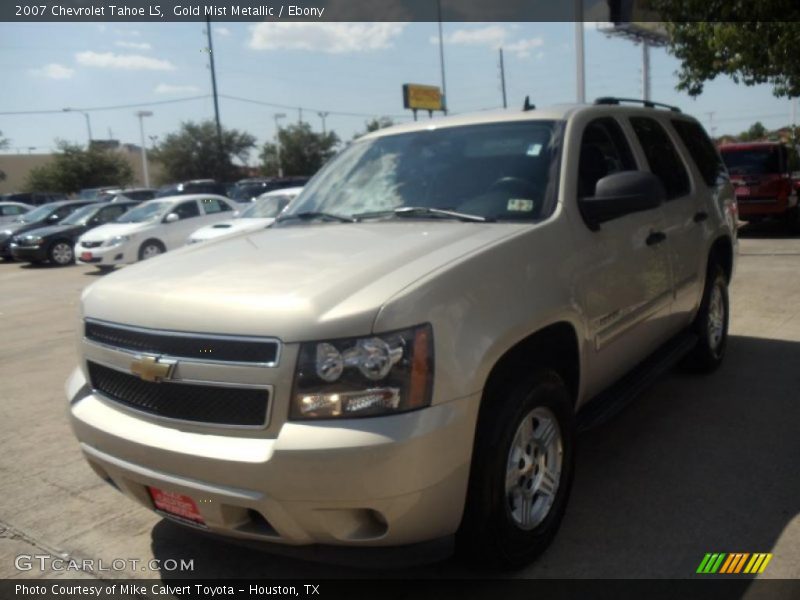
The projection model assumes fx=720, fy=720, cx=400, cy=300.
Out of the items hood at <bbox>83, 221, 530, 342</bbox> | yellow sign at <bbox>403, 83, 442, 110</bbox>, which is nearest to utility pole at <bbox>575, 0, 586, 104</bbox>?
hood at <bbox>83, 221, 530, 342</bbox>

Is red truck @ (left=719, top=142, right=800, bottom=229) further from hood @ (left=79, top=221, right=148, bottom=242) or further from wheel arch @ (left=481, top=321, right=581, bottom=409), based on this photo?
wheel arch @ (left=481, top=321, right=581, bottom=409)

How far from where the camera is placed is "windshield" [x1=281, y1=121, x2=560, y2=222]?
11.4 ft

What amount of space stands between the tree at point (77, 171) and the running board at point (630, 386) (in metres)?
51.4

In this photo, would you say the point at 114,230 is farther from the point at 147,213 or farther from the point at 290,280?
the point at 290,280

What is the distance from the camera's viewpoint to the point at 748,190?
47.8 feet

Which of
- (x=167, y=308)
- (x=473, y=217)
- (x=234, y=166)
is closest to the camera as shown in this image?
(x=167, y=308)

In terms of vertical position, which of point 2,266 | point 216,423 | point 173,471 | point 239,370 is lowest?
point 2,266

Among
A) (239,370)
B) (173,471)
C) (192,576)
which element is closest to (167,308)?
(239,370)

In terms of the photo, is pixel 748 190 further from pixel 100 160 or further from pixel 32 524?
pixel 100 160

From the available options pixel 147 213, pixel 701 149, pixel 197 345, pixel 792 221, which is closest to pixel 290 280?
pixel 197 345

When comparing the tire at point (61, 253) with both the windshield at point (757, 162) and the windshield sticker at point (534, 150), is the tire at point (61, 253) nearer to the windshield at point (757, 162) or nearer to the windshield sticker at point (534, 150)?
the windshield at point (757, 162)

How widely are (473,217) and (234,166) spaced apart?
57644mm

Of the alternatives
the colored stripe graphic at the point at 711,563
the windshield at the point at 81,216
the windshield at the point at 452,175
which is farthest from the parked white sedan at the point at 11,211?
the colored stripe graphic at the point at 711,563

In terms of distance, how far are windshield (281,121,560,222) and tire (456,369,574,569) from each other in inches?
35.4
